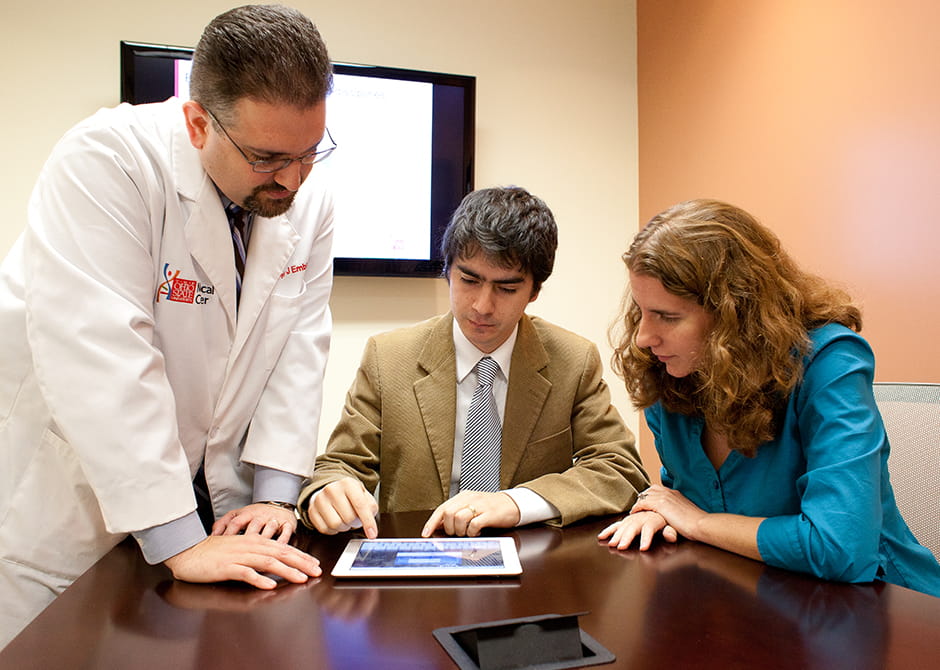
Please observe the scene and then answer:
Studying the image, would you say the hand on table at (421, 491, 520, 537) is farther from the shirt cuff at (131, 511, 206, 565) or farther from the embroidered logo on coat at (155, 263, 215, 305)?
the embroidered logo on coat at (155, 263, 215, 305)

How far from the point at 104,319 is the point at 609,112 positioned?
2.45 m

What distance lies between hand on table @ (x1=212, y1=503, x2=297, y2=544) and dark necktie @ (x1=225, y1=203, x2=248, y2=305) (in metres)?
0.35

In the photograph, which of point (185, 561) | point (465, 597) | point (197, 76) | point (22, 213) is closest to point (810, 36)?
point (197, 76)

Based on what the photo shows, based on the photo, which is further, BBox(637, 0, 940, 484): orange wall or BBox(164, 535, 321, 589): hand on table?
BBox(637, 0, 940, 484): orange wall

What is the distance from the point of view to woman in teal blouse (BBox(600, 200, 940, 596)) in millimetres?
1106

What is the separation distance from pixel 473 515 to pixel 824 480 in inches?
21.1

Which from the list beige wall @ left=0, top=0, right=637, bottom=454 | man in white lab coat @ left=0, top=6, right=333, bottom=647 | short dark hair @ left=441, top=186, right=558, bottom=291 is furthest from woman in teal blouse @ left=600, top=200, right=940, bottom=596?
beige wall @ left=0, top=0, right=637, bottom=454

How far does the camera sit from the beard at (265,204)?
118 centimetres

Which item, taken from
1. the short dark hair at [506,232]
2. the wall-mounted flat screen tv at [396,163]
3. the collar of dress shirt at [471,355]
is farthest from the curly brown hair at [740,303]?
the wall-mounted flat screen tv at [396,163]

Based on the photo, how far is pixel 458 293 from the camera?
5.26 feet

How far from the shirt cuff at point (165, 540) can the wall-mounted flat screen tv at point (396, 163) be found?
1638 mm

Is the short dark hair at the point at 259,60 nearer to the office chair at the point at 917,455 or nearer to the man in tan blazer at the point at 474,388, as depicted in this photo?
the man in tan blazer at the point at 474,388

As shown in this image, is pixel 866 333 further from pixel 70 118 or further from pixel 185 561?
pixel 70 118

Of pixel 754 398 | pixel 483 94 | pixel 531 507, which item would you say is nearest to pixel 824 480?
pixel 754 398
